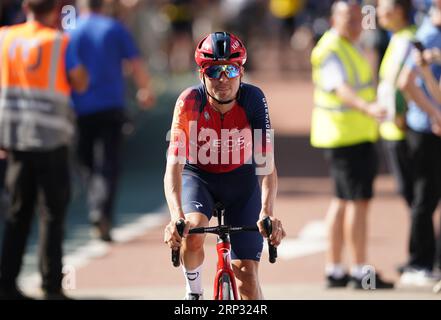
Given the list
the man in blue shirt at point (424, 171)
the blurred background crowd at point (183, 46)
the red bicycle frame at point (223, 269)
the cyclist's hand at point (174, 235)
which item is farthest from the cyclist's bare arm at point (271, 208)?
the blurred background crowd at point (183, 46)

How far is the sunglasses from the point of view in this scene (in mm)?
7562

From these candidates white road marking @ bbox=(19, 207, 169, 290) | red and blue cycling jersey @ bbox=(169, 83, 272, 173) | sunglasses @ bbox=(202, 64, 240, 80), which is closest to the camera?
sunglasses @ bbox=(202, 64, 240, 80)

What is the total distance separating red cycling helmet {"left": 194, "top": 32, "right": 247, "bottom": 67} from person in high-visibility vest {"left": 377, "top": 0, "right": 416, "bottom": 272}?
3.46 m

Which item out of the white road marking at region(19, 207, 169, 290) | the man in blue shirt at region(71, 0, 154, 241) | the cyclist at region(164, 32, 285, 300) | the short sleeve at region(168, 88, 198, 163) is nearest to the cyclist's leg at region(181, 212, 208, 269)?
the cyclist at region(164, 32, 285, 300)

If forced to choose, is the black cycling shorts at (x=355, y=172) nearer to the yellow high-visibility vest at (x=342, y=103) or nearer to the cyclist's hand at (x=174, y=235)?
the yellow high-visibility vest at (x=342, y=103)

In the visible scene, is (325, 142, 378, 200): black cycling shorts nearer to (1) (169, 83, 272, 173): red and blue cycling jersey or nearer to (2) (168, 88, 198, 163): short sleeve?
(1) (169, 83, 272, 173): red and blue cycling jersey

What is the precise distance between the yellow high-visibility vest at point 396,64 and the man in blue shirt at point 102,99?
2909mm

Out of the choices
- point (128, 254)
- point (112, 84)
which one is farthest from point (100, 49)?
point (128, 254)

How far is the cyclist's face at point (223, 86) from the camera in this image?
24.9 ft

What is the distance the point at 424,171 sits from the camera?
36.4 feet

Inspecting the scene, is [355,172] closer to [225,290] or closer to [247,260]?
[247,260]

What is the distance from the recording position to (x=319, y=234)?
14102 mm

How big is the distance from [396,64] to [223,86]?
11.8ft

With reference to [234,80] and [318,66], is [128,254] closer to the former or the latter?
[318,66]
